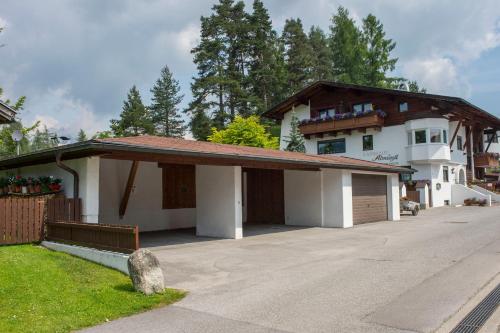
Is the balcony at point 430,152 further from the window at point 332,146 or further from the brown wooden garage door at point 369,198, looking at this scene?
the brown wooden garage door at point 369,198

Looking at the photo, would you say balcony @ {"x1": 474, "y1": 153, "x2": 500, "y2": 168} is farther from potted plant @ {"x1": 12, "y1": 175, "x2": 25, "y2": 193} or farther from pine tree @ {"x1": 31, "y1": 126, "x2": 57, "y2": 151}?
pine tree @ {"x1": 31, "y1": 126, "x2": 57, "y2": 151}

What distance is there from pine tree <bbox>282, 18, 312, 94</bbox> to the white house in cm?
3553

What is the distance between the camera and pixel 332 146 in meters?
37.4

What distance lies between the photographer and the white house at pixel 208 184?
11.2 metres

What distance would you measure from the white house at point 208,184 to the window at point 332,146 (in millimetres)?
15002

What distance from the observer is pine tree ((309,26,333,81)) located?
58438 millimetres

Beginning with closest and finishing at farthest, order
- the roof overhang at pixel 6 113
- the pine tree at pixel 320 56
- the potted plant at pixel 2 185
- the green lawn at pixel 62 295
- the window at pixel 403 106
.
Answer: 1. the green lawn at pixel 62 295
2. the roof overhang at pixel 6 113
3. the potted plant at pixel 2 185
4. the window at pixel 403 106
5. the pine tree at pixel 320 56

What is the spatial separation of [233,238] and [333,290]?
7493 millimetres

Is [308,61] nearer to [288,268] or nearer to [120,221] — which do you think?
[120,221]

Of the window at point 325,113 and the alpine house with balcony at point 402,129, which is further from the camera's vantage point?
the window at point 325,113

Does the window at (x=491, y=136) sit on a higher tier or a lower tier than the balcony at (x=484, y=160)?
higher

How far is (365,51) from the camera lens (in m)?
52.1

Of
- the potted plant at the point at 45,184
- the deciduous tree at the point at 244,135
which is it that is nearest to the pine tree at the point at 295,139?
the deciduous tree at the point at 244,135

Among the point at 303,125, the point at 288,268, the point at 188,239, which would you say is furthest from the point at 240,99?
the point at 288,268
